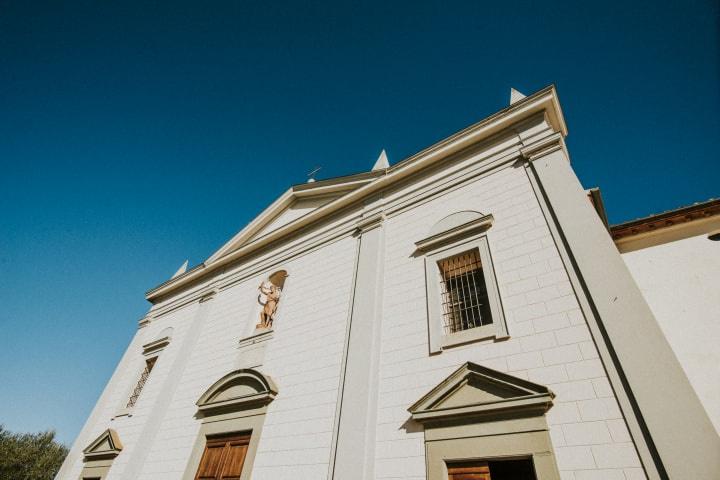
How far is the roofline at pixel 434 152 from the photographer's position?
712 cm

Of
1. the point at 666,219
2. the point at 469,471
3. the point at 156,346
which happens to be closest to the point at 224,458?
the point at 469,471

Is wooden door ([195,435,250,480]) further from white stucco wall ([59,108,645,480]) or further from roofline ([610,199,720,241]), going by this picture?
roofline ([610,199,720,241])

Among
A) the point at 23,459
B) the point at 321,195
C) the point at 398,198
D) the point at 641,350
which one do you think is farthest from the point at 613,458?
the point at 23,459

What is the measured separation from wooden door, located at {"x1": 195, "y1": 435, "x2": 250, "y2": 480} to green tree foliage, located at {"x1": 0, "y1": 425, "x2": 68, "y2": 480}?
3347cm

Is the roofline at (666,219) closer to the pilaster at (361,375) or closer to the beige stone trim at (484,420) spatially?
the pilaster at (361,375)

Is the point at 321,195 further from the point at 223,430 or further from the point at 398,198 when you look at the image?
the point at 223,430

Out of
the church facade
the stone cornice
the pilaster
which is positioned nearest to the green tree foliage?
the church facade

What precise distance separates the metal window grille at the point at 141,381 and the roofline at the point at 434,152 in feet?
12.1

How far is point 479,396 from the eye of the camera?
457 centimetres

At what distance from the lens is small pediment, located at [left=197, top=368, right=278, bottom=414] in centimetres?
684

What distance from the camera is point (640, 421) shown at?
11.7 feet

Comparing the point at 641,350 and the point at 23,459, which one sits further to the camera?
the point at 23,459

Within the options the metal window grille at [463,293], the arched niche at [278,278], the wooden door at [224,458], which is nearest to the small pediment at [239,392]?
the wooden door at [224,458]

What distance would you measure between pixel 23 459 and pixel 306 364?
37.2 metres
